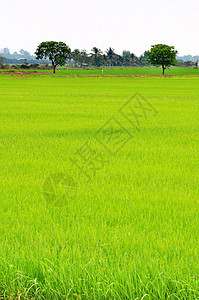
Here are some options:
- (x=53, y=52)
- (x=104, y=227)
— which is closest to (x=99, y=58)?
(x=53, y=52)

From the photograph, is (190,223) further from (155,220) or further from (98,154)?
(98,154)

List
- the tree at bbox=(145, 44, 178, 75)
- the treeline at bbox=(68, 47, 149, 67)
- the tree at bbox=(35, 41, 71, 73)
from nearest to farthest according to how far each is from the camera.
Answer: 1. the tree at bbox=(145, 44, 178, 75)
2. the tree at bbox=(35, 41, 71, 73)
3. the treeline at bbox=(68, 47, 149, 67)

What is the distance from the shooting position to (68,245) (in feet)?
8.97

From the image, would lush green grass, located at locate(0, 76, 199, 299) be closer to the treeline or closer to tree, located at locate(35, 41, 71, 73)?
tree, located at locate(35, 41, 71, 73)

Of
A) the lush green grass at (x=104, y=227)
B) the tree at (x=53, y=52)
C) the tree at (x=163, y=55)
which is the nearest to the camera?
the lush green grass at (x=104, y=227)

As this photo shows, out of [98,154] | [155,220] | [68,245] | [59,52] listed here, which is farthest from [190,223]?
[59,52]

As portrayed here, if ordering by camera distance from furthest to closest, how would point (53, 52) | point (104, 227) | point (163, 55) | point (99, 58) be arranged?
point (99, 58), point (53, 52), point (163, 55), point (104, 227)

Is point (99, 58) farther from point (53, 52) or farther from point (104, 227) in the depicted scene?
point (104, 227)

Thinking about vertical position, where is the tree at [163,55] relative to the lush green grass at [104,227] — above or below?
above

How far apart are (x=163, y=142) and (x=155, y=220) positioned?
4518 millimetres

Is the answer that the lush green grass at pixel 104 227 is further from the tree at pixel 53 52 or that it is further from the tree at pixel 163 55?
the tree at pixel 53 52

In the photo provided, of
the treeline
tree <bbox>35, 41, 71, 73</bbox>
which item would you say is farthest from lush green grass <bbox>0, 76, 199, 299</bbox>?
the treeline

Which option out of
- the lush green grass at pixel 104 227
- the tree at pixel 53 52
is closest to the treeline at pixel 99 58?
the tree at pixel 53 52

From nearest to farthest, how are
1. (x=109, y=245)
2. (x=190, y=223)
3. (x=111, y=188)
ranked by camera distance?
(x=109, y=245) < (x=190, y=223) < (x=111, y=188)
